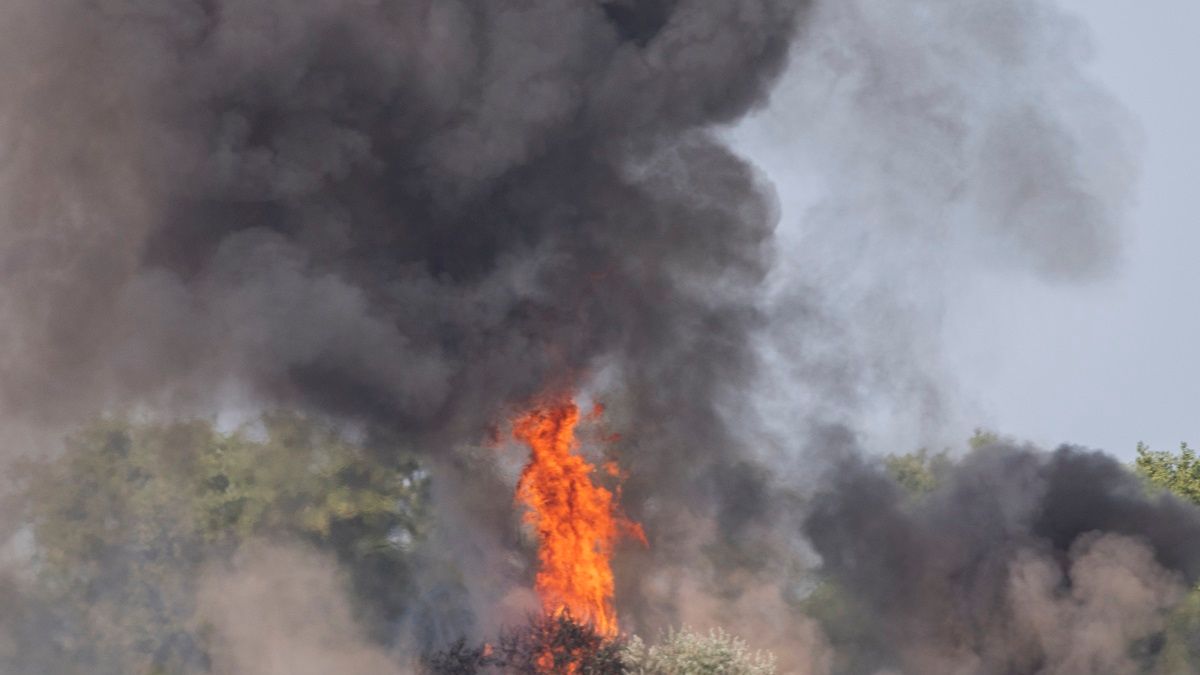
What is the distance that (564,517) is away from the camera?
126 feet

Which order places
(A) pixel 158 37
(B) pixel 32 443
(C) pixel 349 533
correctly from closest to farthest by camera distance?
(A) pixel 158 37, (B) pixel 32 443, (C) pixel 349 533

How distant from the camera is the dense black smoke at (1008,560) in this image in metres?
42.4

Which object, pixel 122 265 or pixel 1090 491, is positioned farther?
pixel 1090 491

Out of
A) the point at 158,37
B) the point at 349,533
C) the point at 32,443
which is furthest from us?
the point at 349,533

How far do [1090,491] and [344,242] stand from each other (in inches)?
722

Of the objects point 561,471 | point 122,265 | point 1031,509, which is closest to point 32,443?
point 122,265

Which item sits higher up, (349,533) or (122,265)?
(349,533)

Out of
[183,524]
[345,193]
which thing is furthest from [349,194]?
[183,524]

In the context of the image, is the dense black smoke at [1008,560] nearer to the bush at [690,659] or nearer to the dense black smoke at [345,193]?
the bush at [690,659]

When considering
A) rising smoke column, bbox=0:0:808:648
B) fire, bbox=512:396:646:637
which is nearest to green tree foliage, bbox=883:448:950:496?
rising smoke column, bbox=0:0:808:648

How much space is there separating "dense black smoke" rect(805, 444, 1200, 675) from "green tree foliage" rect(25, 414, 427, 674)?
1457 cm

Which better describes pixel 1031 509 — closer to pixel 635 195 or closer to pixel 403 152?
pixel 635 195

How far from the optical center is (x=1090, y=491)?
4425 centimetres

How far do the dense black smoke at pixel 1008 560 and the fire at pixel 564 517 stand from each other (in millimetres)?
9208
